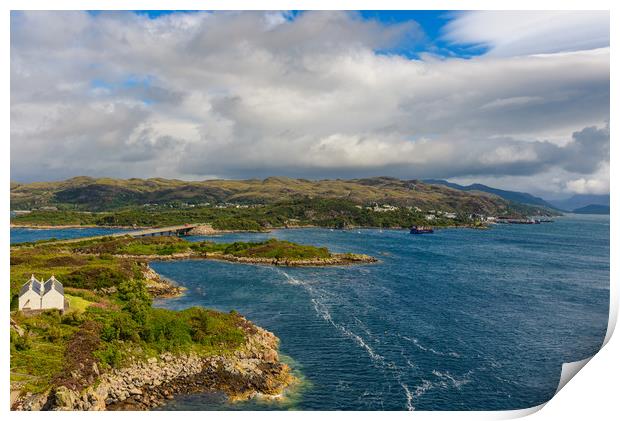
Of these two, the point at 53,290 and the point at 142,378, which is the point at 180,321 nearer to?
the point at 142,378

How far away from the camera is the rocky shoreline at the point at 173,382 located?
73.0ft

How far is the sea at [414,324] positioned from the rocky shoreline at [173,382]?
100cm

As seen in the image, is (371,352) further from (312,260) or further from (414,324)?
(312,260)

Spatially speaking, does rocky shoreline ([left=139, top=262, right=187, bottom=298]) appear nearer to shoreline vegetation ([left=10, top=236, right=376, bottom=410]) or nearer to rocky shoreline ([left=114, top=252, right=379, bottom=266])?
shoreline vegetation ([left=10, top=236, right=376, bottom=410])

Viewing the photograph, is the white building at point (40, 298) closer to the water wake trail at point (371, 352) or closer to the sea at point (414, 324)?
the sea at point (414, 324)

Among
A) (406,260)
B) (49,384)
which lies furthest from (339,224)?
(49,384)

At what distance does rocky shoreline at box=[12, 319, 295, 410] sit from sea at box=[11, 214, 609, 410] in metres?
1.00

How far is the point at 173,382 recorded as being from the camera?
1043 inches

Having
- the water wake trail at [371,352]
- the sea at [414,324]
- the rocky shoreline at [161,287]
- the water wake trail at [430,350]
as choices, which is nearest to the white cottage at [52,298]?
the sea at [414,324]

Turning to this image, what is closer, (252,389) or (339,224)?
(252,389)

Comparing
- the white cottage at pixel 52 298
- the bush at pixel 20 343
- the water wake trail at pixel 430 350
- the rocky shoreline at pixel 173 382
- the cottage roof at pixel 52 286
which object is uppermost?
the cottage roof at pixel 52 286

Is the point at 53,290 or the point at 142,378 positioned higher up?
the point at 53,290

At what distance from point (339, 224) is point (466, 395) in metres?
144

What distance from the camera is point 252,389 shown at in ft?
86.7
